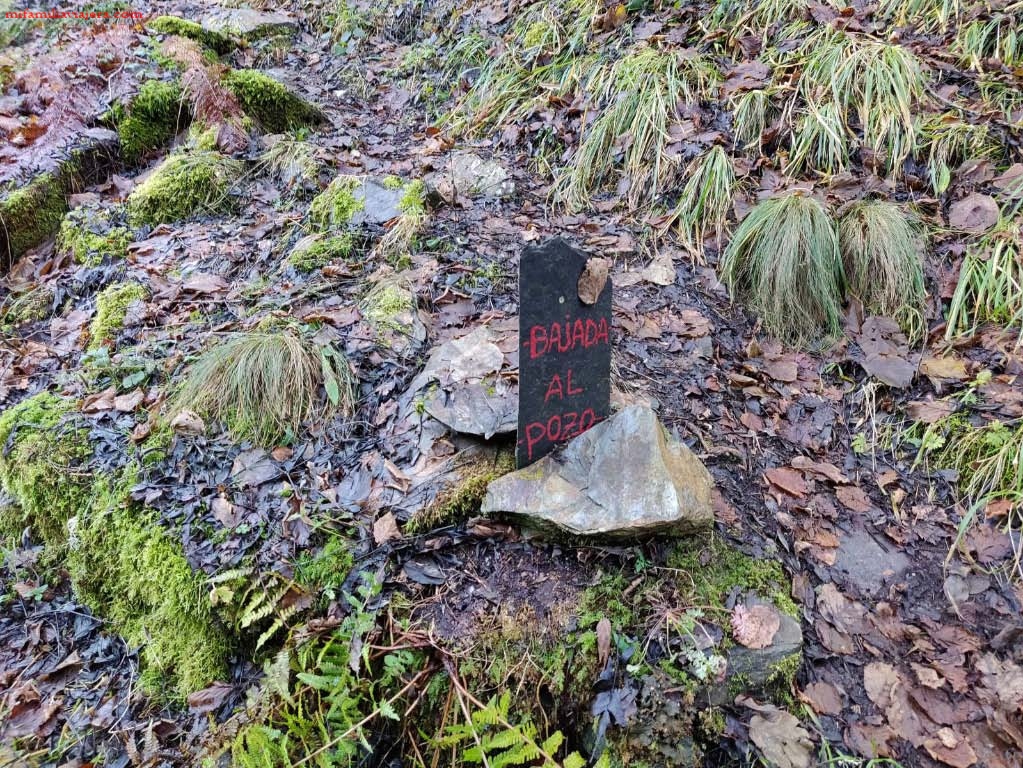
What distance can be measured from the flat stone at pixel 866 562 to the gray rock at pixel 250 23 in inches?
290

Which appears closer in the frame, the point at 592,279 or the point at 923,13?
the point at 592,279

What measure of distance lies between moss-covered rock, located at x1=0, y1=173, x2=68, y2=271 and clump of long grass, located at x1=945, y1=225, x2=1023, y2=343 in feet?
19.3

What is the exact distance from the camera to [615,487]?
217 cm

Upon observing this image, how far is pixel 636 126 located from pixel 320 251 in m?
2.29

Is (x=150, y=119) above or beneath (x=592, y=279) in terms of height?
above

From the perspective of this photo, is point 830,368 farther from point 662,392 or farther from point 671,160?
point 671,160

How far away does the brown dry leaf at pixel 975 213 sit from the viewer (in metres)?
3.35

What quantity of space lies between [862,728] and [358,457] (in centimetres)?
205

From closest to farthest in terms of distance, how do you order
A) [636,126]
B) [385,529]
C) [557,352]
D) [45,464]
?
1. [557,352]
2. [385,529]
3. [45,464]
4. [636,126]

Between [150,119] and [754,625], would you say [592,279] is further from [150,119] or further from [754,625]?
[150,119]

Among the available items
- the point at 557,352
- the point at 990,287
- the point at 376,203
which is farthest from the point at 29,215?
the point at 990,287

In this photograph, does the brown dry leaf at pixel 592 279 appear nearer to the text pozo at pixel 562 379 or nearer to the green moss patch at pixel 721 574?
the text pozo at pixel 562 379

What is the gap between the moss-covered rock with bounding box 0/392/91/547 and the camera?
9.18 ft

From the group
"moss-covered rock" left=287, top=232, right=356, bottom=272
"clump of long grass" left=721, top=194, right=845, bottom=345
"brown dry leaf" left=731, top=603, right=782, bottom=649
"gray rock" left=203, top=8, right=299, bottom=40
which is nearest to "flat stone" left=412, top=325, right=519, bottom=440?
"brown dry leaf" left=731, top=603, right=782, bottom=649
